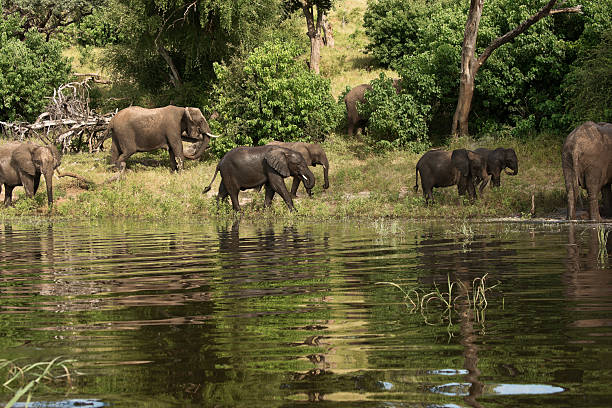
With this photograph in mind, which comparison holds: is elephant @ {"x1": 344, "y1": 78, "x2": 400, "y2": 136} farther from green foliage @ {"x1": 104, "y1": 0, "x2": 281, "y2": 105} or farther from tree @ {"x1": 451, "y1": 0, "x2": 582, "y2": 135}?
tree @ {"x1": 451, "y1": 0, "x2": 582, "y2": 135}

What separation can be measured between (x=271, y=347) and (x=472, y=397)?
5.07ft

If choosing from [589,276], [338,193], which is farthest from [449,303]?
[338,193]

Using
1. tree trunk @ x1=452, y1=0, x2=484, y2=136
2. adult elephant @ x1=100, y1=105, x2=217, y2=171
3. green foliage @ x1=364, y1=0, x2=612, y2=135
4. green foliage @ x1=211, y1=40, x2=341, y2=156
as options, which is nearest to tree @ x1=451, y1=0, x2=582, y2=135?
tree trunk @ x1=452, y1=0, x2=484, y2=136

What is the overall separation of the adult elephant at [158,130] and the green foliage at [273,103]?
45.7 inches

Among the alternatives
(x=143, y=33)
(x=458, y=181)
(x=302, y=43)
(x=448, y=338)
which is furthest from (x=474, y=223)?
(x=302, y=43)

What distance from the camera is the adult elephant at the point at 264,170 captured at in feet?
73.7

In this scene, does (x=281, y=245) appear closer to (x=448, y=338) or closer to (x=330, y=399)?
(x=448, y=338)

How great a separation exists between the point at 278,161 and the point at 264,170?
0.60 m

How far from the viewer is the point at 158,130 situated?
30.1m

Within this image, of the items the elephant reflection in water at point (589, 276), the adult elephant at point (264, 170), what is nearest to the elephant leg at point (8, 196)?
the adult elephant at point (264, 170)

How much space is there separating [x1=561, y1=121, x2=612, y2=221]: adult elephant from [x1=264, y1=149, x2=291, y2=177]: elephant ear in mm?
7414

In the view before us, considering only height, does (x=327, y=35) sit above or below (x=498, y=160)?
above

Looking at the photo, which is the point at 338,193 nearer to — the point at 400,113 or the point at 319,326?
the point at 400,113

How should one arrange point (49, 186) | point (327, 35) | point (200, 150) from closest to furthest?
point (49, 186)
point (200, 150)
point (327, 35)
